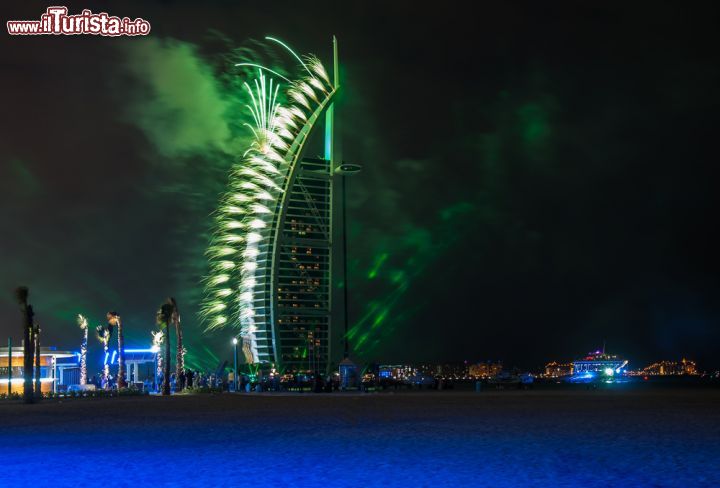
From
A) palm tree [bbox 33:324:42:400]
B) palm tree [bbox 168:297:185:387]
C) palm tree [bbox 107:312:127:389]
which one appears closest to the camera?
palm tree [bbox 33:324:42:400]

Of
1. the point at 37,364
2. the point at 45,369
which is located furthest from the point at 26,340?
the point at 45,369

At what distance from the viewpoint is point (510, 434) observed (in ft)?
51.5

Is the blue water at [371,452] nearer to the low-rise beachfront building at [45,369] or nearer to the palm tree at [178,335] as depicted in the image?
the palm tree at [178,335]

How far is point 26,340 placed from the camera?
127 ft

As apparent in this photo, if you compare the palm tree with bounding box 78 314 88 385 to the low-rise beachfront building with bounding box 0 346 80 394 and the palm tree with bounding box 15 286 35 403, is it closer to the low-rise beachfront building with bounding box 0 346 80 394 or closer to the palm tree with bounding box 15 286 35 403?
the low-rise beachfront building with bounding box 0 346 80 394

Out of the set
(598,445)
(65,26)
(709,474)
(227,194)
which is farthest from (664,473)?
(227,194)

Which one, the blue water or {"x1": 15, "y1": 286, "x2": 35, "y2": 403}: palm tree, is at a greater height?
{"x1": 15, "y1": 286, "x2": 35, "y2": 403}: palm tree

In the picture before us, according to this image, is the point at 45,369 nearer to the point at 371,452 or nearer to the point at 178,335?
the point at 178,335

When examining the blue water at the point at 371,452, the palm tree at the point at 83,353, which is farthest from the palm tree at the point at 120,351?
the blue water at the point at 371,452

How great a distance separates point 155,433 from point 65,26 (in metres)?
15.7

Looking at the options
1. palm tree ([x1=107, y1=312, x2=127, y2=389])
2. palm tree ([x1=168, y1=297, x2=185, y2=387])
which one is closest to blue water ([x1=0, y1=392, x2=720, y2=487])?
palm tree ([x1=107, y1=312, x2=127, y2=389])

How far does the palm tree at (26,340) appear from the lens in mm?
37281

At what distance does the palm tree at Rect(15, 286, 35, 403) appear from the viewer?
122 ft

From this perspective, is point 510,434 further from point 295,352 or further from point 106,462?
point 295,352
